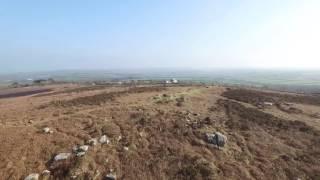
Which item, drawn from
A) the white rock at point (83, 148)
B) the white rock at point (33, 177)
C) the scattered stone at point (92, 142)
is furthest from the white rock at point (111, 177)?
the white rock at point (33, 177)

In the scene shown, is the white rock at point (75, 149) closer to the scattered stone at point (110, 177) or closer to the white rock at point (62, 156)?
the white rock at point (62, 156)

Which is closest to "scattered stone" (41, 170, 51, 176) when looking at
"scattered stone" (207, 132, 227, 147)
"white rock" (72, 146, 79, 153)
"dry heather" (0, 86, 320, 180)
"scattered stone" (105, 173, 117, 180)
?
"dry heather" (0, 86, 320, 180)

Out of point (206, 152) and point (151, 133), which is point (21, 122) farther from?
point (206, 152)

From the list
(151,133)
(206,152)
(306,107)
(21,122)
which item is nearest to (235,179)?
(206,152)

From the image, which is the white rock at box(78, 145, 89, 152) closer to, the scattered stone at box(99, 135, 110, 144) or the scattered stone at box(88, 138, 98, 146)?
the scattered stone at box(88, 138, 98, 146)

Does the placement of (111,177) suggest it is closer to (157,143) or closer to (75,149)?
(75,149)

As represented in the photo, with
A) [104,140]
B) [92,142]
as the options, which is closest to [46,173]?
[92,142]
